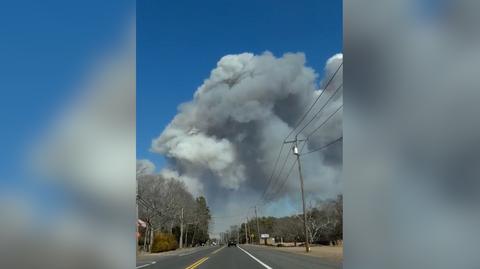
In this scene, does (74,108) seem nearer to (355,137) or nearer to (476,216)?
(355,137)

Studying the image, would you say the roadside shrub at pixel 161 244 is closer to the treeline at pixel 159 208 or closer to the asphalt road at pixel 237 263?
the treeline at pixel 159 208

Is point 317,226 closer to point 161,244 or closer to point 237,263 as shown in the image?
point 161,244

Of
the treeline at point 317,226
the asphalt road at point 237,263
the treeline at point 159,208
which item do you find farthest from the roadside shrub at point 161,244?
the asphalt road at point 237,263

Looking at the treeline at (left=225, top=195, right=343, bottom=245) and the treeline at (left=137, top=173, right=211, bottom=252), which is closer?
the treeline at (left=137, top=173, right=211, bottom=252)

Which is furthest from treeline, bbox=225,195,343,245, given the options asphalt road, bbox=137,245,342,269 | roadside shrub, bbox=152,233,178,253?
asphalt road, bbox=137,245,342,269

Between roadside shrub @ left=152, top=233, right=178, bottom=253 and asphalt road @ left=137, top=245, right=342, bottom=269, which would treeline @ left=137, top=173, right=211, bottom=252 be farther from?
asphalt road @ left=137, top=245, right=342, bottom=269

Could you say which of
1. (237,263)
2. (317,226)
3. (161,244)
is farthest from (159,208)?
(237,263)

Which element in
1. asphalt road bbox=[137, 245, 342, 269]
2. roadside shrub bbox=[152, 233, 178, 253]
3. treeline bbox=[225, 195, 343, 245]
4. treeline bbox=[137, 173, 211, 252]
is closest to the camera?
asphalt road bbox=[137, 245, 342, 269]

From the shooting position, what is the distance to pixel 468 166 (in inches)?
68.0

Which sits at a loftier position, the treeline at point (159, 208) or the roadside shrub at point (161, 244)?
the treeline at point (159, 208)

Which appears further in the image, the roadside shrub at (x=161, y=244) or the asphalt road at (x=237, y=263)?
the roadside shrub at (x=161, y=244)

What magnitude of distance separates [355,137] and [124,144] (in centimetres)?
101

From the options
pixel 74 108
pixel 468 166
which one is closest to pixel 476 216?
pixel 468 166

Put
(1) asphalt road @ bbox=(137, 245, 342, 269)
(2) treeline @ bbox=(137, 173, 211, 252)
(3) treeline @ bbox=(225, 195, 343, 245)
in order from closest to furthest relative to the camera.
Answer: (1) asphalt road @ bbox=(137, 245, 342, 269) < (2) treeline @ bbox=(137, 173, 211, 252) < (3) treeline @ bbox=(225, 195, 343, 245)
